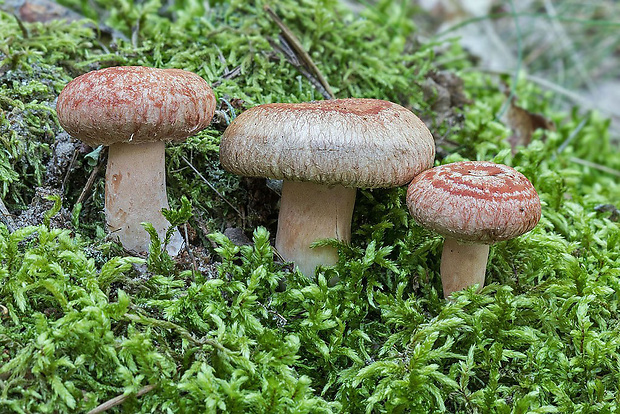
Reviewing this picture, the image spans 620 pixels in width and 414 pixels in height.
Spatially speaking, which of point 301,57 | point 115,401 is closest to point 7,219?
point 115,401

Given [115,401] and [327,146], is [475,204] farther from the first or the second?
[115,401]

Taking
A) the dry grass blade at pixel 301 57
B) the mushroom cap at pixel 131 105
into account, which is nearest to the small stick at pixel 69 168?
the mushroom cap at pixel 131 105

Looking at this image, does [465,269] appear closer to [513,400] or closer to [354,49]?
[513,400]

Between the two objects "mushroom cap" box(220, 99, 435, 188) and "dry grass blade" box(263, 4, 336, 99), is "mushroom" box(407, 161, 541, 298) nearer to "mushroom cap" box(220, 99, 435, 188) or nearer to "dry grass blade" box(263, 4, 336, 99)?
"mushroom cap" box(220, 99, 435, 188)

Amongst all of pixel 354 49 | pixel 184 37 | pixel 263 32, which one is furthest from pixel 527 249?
pixel 184 37

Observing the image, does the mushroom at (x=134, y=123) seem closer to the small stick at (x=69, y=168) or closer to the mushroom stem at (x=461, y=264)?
the small stick at (x=69, y=168)

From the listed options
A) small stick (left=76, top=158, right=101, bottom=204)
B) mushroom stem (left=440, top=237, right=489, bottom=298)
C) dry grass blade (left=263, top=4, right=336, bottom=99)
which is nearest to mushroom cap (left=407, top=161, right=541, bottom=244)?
mushroom stem (left=440, top=237, right=489, bottom=298)
